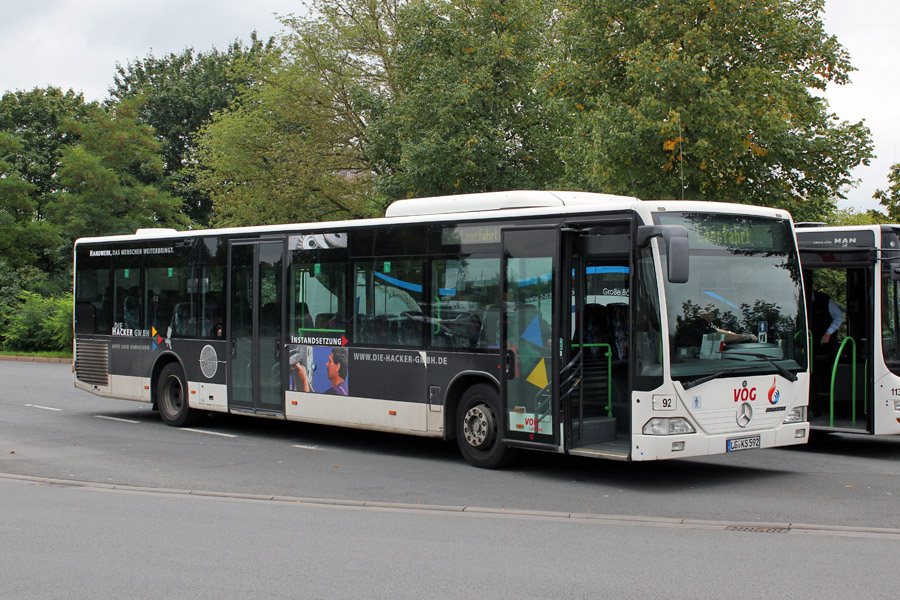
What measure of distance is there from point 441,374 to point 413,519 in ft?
11.1

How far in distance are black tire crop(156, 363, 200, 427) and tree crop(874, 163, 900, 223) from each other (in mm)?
17987

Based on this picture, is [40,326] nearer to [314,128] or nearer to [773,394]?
[314,128]

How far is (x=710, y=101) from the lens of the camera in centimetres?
1927

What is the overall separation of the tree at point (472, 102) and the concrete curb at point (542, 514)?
1846cm

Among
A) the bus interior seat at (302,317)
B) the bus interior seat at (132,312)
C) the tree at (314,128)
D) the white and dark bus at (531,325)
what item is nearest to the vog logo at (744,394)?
the white and dark bus at (531,325)

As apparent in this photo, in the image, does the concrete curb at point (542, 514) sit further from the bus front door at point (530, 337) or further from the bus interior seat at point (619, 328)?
the bus interior seat at point (619, 328)

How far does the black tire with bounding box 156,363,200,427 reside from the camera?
1606cm

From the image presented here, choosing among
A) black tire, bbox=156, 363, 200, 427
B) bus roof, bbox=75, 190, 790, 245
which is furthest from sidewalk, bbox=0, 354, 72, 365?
bus roof, bbox=75, 190, 790, 245

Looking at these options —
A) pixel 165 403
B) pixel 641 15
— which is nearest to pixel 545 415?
pixel 165 403

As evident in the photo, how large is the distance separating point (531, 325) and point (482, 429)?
4.74ft

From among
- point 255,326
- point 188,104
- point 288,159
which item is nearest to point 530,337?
point 255,326

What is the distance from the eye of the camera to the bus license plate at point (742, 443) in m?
10.4

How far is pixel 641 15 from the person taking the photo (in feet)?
67.9

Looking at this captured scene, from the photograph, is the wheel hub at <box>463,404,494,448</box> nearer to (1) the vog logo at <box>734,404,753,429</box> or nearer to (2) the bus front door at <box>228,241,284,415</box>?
(1) the vog logo at <box>734,404,753,429</box>
